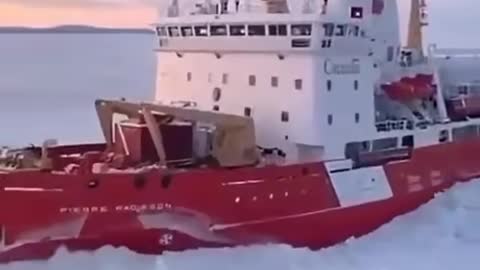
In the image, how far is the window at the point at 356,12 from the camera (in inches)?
Answer: 364

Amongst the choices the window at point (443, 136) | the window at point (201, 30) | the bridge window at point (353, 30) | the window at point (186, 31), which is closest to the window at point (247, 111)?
the window at point (201, 30)

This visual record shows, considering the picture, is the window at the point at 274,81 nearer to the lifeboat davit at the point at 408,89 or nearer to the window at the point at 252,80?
the window at the point at 252,80

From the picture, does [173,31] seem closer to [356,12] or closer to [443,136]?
[356,12]

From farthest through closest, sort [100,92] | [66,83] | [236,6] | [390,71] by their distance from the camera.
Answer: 1. [66,83]
2. [100,92]
3. [390,71]
4. [236,6]

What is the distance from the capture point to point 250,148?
8.31 meters

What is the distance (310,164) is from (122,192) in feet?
5.74

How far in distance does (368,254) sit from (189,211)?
174 centimetres

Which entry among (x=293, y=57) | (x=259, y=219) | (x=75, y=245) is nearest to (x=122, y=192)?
(x=75, y=245)

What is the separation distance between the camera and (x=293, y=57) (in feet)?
28.7

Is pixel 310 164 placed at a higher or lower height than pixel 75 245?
higher

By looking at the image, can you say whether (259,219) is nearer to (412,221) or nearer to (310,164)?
(310,164)

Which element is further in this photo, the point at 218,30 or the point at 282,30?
the point at 218,30

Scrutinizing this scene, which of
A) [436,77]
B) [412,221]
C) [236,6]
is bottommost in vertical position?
[412,221]

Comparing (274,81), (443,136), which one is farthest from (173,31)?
(443,136)
